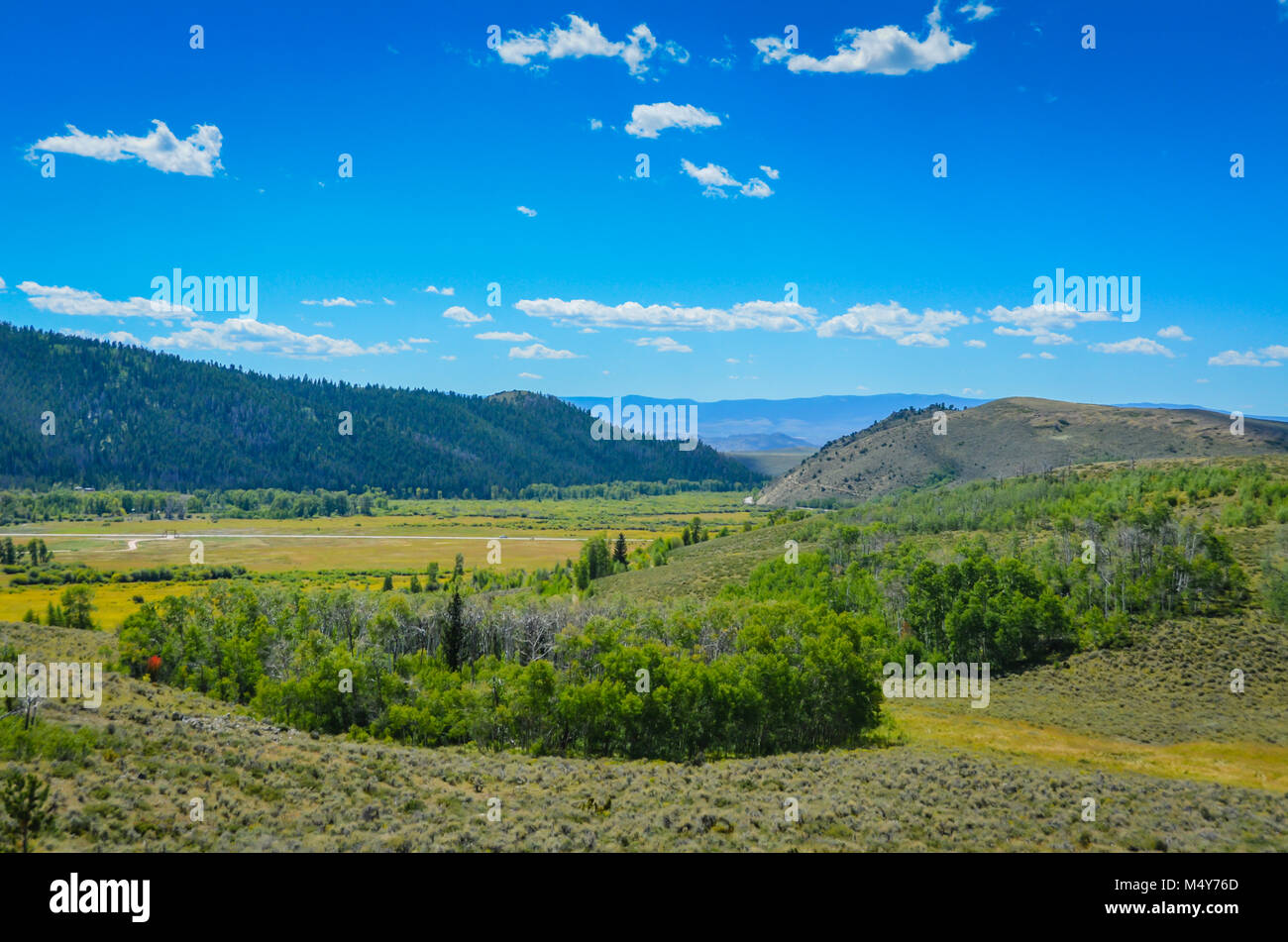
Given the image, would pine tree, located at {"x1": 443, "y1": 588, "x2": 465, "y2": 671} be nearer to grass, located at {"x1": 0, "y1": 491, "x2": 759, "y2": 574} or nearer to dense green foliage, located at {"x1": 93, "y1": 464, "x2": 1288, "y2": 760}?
dense green foliage, located at {"x1": 93, "y1": 464, "x2": 1288, "y2": 760}

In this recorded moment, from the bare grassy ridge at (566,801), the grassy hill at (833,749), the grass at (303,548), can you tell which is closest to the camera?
the bare grassy ridge at (566,801)

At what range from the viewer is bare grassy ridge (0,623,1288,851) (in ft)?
78.7

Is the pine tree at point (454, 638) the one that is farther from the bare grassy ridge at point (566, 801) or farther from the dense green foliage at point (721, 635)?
the bare grassy ridge at point (566, 801)

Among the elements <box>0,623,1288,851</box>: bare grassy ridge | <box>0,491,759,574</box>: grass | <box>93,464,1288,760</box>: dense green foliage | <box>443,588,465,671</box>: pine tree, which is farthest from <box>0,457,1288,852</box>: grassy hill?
<box>0,491,759,574</box>: grass

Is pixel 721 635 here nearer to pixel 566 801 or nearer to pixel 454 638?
A: pixel 454 638

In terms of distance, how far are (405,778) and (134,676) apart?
39.6 meters

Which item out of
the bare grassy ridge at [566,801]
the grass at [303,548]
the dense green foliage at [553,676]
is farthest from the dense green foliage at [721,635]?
the grass at [303,548]

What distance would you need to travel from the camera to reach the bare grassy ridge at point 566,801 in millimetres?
23984

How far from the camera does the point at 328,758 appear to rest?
3438cm

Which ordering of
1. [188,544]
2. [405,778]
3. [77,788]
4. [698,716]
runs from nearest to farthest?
[77,788]
[405,778]
[698,716]
[188,544]
